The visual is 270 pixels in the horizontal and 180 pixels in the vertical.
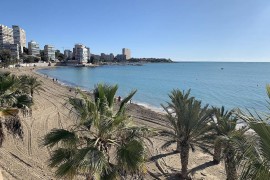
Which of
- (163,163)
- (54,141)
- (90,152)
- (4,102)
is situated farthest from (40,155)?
(90,152)

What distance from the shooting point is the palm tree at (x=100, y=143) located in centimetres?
623

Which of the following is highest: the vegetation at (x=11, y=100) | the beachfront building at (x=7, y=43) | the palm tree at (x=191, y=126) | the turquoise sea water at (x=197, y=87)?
the beachfront building at (x=7, y=43)

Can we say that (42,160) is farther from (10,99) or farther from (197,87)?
(197,87)

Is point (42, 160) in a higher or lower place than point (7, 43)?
lower

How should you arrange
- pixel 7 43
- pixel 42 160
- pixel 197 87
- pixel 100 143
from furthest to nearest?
pixel 7 43, pixel 197 87, pixel 42 160, pixel 100 143

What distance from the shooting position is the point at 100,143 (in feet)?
23.3

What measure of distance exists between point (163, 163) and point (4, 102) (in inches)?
369

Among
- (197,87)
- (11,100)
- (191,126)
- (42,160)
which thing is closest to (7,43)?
(197,87)

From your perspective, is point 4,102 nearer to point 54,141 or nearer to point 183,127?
point 54,141

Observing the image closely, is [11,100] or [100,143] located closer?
[100,143]

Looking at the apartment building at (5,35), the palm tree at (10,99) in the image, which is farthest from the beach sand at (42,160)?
the apartment building at (5,35)

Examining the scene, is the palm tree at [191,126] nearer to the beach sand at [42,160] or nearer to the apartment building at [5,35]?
the beach sand at [42,160]

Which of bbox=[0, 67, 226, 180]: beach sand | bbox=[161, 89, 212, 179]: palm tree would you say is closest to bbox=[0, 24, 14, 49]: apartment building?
bbox=[0, 67, 226, 180]: beach sand

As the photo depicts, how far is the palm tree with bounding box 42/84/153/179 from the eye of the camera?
6.23m
